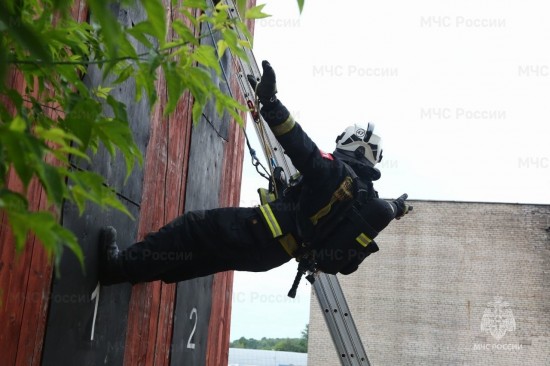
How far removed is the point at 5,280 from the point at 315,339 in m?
27.8

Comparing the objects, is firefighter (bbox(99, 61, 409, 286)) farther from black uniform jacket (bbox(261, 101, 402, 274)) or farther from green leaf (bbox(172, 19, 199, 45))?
green leaf (bbox(172, 19, 199, 45))

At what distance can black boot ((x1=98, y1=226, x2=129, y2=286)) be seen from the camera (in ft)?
13.6

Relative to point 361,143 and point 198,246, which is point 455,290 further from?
point 198,246

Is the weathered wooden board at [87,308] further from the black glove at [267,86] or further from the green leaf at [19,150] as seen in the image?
the green leaf at [19,150]

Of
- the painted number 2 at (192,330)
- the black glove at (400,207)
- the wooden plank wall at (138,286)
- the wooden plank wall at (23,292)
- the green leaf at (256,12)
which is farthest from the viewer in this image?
the painted number 2 at (192,330)

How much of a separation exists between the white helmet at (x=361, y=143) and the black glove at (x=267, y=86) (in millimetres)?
1112

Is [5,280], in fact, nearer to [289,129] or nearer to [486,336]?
[289,129]

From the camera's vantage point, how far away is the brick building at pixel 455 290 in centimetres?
2816

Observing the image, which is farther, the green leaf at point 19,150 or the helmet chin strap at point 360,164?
the helmet chin strap at point 360,164

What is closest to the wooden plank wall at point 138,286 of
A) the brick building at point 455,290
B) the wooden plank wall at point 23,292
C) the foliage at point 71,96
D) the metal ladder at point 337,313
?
the wooden plank wall at point 23,292

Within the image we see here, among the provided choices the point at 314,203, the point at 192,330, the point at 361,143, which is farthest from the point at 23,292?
the point at 192,330

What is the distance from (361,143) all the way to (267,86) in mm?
1243

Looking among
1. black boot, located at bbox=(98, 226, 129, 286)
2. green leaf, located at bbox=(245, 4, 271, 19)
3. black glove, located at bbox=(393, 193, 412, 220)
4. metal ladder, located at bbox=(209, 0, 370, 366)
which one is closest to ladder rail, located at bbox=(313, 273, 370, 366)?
metal ladder, located at bbox=(209, 0, 370, 366)

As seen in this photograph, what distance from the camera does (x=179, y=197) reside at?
18.2ft
